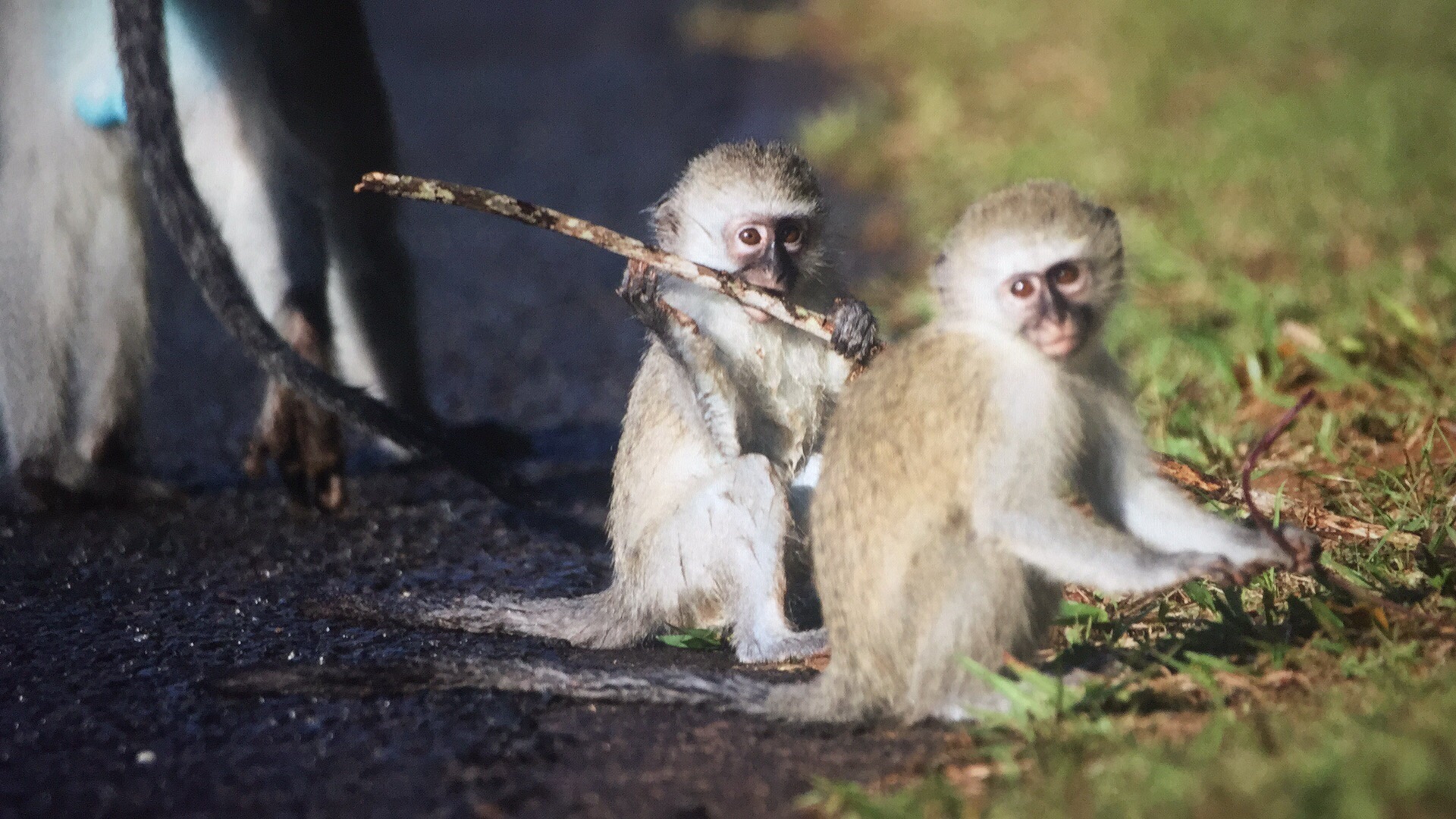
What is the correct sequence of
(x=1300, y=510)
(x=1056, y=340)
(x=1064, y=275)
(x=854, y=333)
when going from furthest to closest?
(x=1300, y=510) → (x=854, y=333) → (x=1064, y=275) → (x=1056, y=340)

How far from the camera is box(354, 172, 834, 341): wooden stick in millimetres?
3588

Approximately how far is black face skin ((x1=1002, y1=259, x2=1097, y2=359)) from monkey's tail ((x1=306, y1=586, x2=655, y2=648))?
127 cm

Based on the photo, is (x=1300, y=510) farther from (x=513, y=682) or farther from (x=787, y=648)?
(x=513, y=682)

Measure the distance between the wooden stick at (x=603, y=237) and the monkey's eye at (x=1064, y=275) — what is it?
728 millimetres

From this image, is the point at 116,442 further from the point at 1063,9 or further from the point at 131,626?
the point at 1063,9

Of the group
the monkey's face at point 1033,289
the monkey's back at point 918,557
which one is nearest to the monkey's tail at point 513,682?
the monkey's back at point 918,557

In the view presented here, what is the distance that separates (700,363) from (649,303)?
201mm

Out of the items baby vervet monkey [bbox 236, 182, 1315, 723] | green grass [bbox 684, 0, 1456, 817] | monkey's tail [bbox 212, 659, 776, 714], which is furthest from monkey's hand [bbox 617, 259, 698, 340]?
green grass [bbox 684, 0, 1456, 817]

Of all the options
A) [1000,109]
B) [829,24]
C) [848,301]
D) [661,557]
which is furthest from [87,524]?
[829,24]

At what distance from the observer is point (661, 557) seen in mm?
3918

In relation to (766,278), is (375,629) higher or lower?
lower

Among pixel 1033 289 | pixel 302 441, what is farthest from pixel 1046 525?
pixel 302 441

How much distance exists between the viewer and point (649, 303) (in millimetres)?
3957

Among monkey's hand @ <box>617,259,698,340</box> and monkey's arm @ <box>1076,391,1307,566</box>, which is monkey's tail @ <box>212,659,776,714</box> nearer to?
monkey's arm @ <box>1076,391,1307,566</box>
